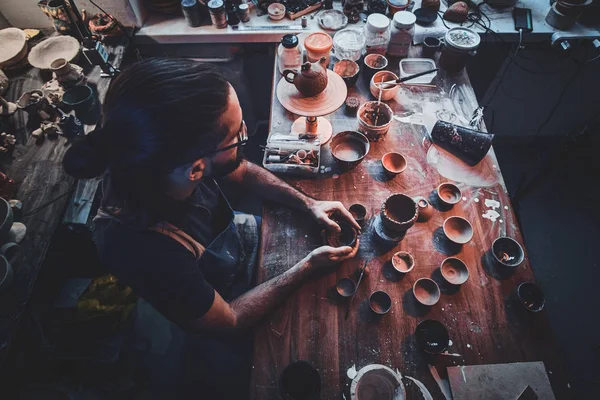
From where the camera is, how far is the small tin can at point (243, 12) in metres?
3.23

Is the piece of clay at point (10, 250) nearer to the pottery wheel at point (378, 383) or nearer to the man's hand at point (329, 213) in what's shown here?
the man's hand at point (329, 213)

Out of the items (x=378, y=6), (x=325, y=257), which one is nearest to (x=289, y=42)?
(x=378, y=6)

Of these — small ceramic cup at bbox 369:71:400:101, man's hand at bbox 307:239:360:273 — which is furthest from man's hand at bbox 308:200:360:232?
small ceramic cup at bbox 369:71:400:101

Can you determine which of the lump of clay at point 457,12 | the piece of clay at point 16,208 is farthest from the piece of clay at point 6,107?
the lump of clay at point 457,12

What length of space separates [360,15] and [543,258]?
3059mm

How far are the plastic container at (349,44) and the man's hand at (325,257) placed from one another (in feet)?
5.60

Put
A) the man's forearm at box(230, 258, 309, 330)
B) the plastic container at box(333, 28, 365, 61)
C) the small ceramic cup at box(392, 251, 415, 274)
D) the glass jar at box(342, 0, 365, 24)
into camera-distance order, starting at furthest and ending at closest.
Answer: the glass jar at box(342, 0, 365, 24), the plastic container at box(333, 28, 365, 61), the small ceramic cup at box(392, 251, 415, 274), the man's forearm at box(230, 258, 309, 330)

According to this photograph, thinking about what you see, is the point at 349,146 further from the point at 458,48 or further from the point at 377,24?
the point at 458,48

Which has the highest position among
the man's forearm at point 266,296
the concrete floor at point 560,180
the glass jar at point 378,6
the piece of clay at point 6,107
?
the glass jar at point 378,6

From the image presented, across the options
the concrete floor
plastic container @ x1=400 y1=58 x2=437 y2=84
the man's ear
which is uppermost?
the man's ear

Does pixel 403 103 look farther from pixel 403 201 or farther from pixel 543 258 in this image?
pixel 543 258

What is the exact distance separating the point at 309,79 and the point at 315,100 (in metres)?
0.14

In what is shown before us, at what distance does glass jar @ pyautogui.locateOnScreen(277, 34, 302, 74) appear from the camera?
99.1 inches

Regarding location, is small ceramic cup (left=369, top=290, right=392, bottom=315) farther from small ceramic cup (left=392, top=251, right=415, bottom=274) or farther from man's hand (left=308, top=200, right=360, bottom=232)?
man's hand (left=308, top=200, right=360, bottom=232)
